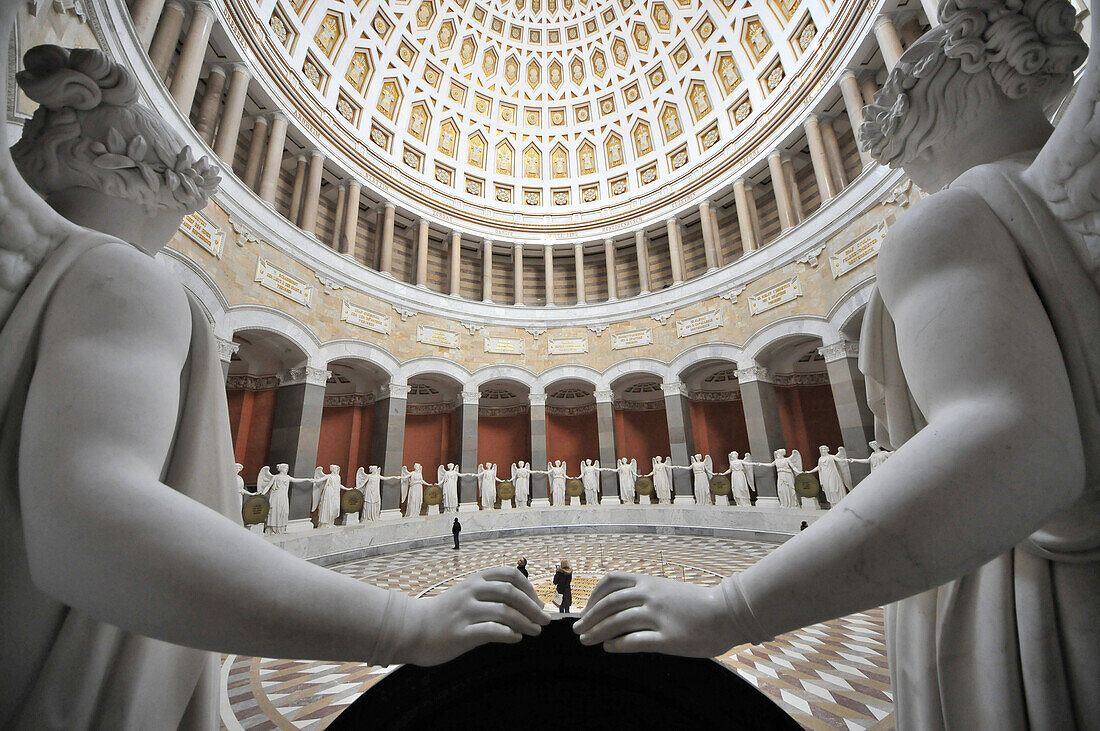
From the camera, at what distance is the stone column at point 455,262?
1351cm

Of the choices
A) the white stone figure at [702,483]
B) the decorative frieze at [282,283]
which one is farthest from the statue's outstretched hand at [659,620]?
the white stone figure at [702,483]

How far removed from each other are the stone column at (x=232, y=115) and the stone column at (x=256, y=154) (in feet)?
2.40

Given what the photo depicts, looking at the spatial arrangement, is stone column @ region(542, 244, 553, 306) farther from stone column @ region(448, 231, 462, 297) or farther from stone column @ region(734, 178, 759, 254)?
stone column @ region(734, 178, 759, 254)

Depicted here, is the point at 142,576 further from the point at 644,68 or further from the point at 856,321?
→ the point at 644,68

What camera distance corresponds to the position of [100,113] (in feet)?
3.04

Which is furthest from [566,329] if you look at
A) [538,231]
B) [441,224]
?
[441,224]

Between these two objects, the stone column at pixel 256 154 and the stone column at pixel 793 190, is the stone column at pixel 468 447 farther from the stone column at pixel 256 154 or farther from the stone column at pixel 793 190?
the stone column at pixel 793 190

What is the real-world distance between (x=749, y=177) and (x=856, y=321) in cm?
606

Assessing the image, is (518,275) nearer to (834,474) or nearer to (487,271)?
(487,271)

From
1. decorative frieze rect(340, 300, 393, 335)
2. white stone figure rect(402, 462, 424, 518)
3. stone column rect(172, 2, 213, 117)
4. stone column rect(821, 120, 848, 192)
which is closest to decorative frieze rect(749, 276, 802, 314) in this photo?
stone column rect(821, 120, 848, 192)

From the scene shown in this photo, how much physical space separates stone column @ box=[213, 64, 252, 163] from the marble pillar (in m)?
10.7

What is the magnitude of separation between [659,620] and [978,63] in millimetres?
1390

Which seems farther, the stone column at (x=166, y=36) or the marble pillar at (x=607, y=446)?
Result: the marble pillar at (x=607, y=446)

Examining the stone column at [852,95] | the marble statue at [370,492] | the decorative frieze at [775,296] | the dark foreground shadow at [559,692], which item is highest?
the stone column at [852,95]
